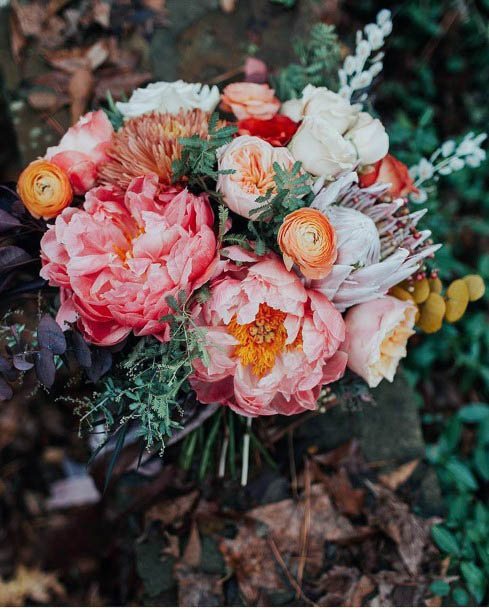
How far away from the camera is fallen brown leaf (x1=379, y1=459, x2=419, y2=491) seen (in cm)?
139

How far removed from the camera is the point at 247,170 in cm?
94

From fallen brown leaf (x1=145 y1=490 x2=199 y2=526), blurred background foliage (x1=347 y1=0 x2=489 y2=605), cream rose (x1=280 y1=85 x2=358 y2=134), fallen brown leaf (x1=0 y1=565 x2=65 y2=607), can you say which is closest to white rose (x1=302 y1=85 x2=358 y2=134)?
cream rose (x1=280 y1=85 x2=358 y2=134)

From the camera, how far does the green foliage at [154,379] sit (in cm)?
92

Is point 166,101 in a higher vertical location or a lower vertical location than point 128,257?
higher

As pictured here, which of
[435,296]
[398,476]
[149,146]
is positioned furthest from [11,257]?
[398,476]

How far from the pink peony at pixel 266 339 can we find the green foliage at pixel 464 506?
0.61 m

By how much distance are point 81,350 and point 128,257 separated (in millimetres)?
183

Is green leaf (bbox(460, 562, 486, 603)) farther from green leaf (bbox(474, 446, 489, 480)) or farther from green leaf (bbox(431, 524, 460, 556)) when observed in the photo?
green leaf (bbox(474, 446, 489, 480))

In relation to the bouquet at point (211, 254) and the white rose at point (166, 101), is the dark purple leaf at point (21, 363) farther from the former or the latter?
the white rose at point (166, 101)

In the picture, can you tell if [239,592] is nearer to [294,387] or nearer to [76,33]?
[294,387]

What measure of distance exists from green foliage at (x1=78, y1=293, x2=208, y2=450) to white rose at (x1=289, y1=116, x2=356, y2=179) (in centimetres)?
33

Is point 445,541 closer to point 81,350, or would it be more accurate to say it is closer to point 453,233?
point 81,350

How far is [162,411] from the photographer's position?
909 mm

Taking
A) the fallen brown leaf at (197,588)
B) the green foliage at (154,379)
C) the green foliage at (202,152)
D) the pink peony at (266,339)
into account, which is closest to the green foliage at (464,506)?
the fallen brown leaf at (197,588)
